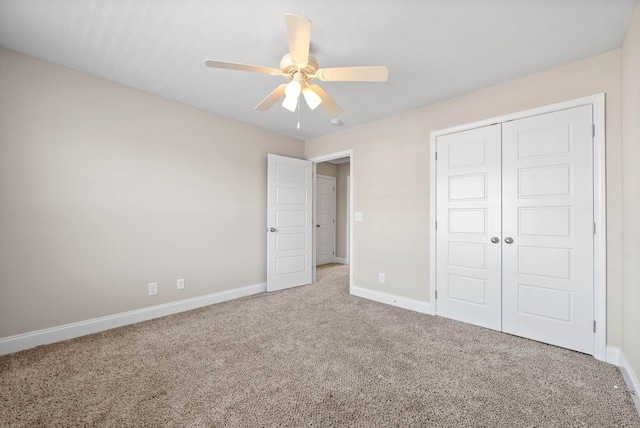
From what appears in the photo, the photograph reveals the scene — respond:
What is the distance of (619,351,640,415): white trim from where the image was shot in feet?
5.41

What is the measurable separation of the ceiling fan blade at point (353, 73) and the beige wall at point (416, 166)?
1.61 meters

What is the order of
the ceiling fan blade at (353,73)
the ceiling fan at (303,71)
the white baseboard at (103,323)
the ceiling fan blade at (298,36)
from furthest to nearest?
the white baseboard at (103,323) < the ceiling fan blade at (353,73) < the ceiling fan at (303,71) < the ceiling fan blade at (298,36)

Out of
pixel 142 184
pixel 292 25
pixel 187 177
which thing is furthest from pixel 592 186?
pixel 142 184

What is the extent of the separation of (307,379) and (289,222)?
2.63m

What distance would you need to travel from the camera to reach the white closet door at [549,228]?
7.32 ft

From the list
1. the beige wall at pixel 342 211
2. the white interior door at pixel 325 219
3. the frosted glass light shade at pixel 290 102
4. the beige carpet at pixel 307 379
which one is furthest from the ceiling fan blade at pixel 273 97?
the beige wall at pixel 342 211

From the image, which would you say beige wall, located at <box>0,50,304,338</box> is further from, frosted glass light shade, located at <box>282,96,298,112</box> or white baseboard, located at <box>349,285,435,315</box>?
frosted glass light shade, located at <box>282,96,298,112</box>

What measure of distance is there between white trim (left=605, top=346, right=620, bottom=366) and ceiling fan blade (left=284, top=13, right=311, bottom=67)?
10.3ft

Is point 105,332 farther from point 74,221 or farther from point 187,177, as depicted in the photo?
point 187,177

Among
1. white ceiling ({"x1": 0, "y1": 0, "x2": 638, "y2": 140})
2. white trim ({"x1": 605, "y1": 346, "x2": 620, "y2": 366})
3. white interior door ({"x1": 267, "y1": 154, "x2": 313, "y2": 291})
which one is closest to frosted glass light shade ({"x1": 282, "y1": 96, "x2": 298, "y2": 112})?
white ceiling ({"x1": 0, "y1": 0, "x2": 638, "y2": 140})

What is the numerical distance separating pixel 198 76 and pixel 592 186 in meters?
3.60

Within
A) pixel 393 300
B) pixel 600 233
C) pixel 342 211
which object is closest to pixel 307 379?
pixel 393 300

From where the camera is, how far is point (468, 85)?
106 inches

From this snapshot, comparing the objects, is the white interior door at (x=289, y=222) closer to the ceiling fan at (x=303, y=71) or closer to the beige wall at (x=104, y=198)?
the beige wall at (x=104, y=198)
